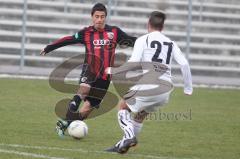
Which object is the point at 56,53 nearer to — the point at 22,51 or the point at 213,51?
the point at 22,51

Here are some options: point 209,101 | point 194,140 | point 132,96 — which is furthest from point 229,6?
point 132,96

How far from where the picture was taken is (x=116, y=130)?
11.1m

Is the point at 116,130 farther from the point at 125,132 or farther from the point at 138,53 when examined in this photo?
the point at 138,53

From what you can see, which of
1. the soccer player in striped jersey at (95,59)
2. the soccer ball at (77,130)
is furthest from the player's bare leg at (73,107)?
the soccer ball at (77,130)

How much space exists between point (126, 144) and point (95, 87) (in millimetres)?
2091

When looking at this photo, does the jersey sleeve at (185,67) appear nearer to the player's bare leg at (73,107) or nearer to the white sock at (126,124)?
the white sock at (126,124)

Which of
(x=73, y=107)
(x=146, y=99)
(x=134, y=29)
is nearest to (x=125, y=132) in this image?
(x=146, y=99)

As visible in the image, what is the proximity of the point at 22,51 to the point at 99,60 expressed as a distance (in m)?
11.6

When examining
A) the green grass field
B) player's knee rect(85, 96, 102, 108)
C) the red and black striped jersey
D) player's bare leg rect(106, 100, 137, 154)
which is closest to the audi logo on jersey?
the red and black striped jersey

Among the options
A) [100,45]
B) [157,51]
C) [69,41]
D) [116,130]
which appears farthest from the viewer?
[116,130]

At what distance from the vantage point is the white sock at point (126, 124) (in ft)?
27.1

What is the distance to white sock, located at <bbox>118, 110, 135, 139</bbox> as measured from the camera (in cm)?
827

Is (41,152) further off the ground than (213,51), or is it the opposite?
(41,152)

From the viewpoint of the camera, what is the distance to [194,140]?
33.8 ft
